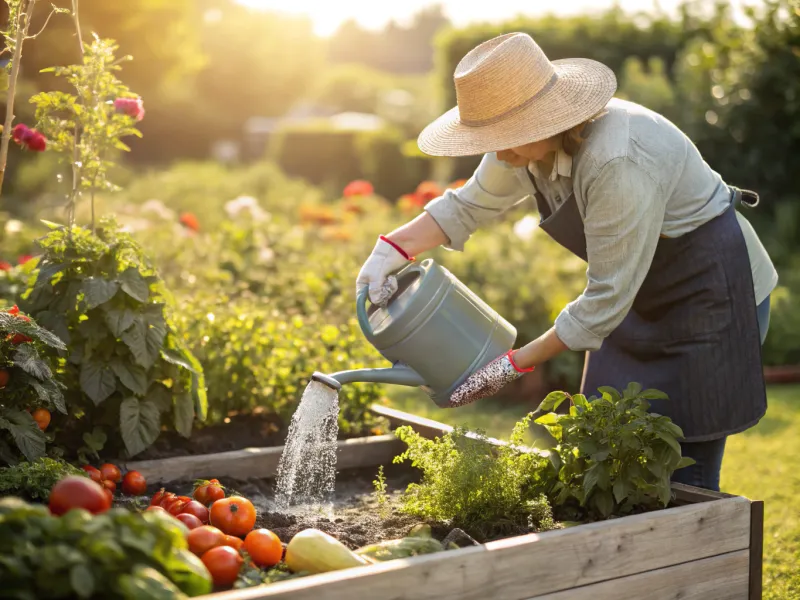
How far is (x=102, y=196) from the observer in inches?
366

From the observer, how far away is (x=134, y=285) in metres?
2.79

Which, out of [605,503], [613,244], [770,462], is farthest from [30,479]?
[770,462]

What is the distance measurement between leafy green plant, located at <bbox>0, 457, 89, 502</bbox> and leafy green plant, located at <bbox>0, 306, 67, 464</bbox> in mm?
114

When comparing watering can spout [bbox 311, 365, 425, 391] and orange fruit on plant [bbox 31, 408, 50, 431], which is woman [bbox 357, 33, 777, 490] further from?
orange fruit on plant [bbox 31, 408, 50, 431]

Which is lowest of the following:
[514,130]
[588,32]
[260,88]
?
[260,88]

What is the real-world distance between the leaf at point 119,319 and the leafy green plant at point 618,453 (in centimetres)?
124

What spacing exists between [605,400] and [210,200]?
7557 millimetres

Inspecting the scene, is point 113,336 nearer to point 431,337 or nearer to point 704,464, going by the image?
point 431,337

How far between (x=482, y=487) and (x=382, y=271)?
2.10ft

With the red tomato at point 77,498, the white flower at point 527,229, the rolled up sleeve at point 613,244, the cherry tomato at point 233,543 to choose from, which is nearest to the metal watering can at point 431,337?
the rolled up sleeve at point 613,244

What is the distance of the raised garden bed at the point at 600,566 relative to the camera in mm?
1708

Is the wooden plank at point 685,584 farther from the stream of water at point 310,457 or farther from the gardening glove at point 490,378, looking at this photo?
the stream of water at point 310,457

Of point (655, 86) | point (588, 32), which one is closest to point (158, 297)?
point (655, 86)

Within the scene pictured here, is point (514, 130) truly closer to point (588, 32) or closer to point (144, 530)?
point (144, 530)
